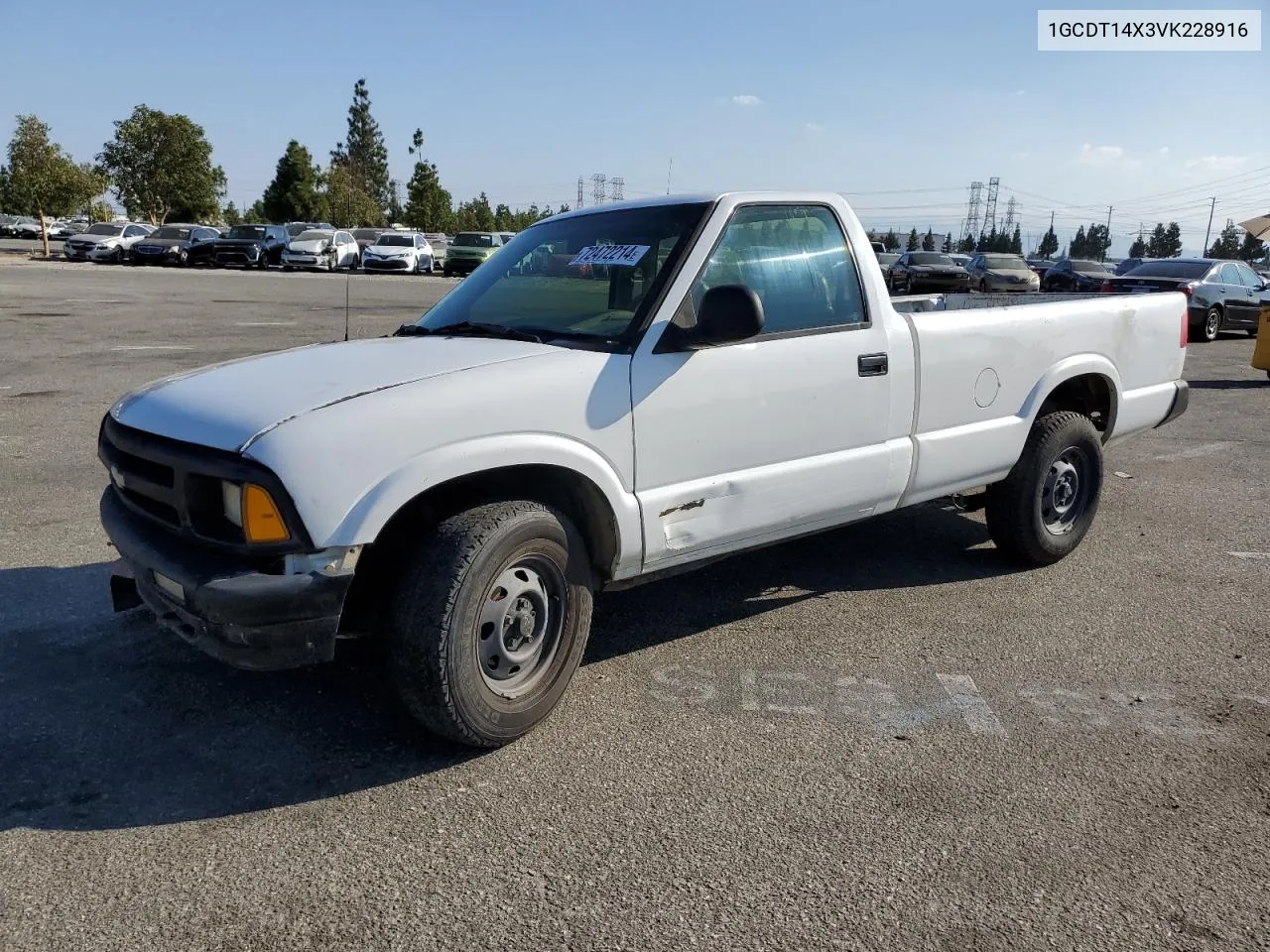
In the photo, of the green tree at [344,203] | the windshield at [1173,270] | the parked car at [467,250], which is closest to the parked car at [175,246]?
the parked car at [467,250]

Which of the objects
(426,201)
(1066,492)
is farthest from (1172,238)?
(1066,492)

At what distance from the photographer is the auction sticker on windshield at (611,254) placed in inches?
158

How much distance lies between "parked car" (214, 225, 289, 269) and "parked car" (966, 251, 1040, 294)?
82.3 ft

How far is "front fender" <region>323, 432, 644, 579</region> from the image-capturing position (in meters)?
2.97

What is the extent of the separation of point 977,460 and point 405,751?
9.78ft

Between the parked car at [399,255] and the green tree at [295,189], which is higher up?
the green tree at [295,189]

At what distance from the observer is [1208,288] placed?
18641 mm

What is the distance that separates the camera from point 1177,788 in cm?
324

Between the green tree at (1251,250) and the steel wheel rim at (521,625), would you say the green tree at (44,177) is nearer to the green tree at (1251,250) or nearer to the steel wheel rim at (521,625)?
the steel wheel rim at (521,625)

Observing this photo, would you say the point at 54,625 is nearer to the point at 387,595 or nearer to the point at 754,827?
the point at 387,595

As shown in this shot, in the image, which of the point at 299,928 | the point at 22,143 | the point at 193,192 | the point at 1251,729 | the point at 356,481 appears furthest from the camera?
the point at 193,192

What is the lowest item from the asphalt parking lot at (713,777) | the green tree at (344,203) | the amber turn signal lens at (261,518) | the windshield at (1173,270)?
the asphalt parking lot at (713,777)

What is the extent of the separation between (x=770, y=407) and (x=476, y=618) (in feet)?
4.74

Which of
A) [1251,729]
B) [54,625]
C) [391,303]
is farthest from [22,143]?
[1251,729]
